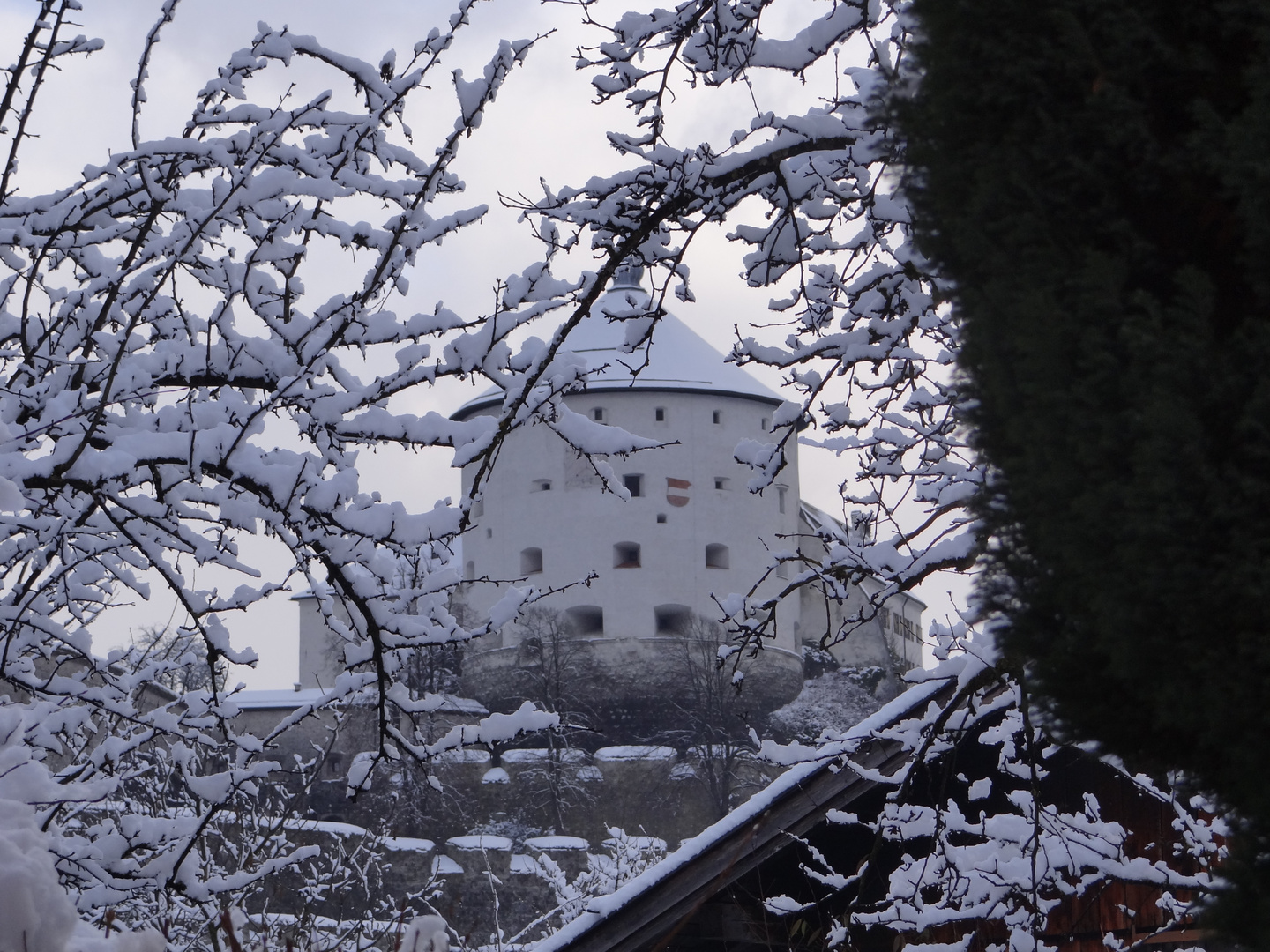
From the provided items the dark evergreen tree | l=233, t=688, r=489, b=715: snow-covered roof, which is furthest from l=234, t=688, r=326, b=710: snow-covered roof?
the dark evergreen tree

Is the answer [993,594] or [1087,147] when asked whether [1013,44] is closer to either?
[1087,147]

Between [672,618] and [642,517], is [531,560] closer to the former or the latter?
[642,517]

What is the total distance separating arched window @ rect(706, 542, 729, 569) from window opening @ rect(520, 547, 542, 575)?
14.0 feet

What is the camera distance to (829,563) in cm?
399

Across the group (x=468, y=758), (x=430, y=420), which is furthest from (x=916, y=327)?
(x=468, y=758)

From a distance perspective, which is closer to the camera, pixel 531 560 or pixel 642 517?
pixel 642 517

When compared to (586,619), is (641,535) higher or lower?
higher

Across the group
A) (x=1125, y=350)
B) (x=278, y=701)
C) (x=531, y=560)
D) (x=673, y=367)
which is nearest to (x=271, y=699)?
(x=278, y=701)

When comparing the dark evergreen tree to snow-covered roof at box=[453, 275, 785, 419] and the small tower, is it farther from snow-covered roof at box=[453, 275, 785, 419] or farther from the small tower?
snow-covered roof at box=[453, 275, 785, 419]

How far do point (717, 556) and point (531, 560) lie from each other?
4.73 meters

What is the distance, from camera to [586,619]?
110ft

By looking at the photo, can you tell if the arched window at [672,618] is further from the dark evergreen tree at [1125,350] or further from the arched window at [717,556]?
the dark evergreen tree at [1125,350]

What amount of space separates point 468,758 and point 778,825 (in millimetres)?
23577

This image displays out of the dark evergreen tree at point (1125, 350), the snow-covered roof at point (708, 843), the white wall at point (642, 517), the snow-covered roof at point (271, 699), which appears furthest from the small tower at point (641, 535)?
the dark evergreen tree at point (1125, 350)
